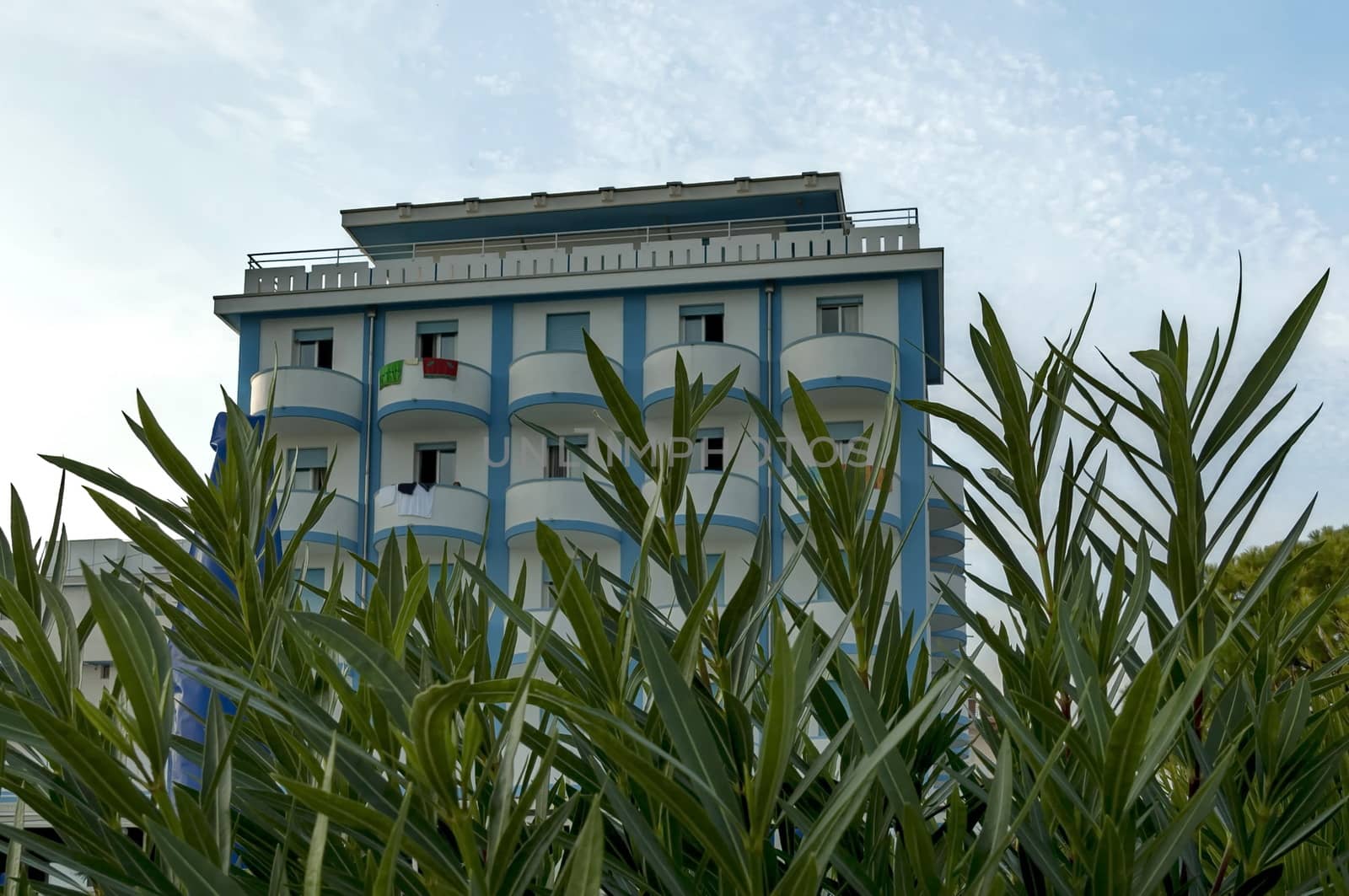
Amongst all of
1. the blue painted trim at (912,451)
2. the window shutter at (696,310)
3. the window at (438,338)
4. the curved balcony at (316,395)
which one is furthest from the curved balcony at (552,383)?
the blue painted trim at (912,451)

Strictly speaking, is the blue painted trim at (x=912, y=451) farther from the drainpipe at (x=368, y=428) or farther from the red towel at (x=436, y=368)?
the drainpipe at (x=368, y=428)

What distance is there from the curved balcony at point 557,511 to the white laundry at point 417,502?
1212 millimetres

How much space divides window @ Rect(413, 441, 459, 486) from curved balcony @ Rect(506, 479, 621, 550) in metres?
1.58

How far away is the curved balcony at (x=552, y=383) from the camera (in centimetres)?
2042

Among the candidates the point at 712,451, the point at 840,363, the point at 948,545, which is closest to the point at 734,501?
the point at 712,451

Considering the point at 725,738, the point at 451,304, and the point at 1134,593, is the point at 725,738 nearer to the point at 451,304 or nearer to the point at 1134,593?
the point at 1134,593

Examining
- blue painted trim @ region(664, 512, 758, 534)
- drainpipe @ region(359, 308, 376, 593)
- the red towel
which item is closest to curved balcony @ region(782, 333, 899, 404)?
blue painted trim @ region(664, 512, 758, 534)

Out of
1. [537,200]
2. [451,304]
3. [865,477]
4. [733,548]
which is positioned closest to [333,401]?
[451,304]

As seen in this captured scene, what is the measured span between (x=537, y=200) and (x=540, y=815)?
22.6 metres

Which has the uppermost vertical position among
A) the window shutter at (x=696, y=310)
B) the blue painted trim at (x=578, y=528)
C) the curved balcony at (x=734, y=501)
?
the window shutter at (x=696, y=310)

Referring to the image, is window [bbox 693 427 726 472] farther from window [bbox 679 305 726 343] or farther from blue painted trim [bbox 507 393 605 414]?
blue painted trim [bbox 507 393 605 414]

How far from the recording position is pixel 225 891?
24.7 inches

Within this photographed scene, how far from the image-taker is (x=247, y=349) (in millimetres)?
21938

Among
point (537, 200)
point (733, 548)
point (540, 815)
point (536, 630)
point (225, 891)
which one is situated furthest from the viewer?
point (537, 200)
